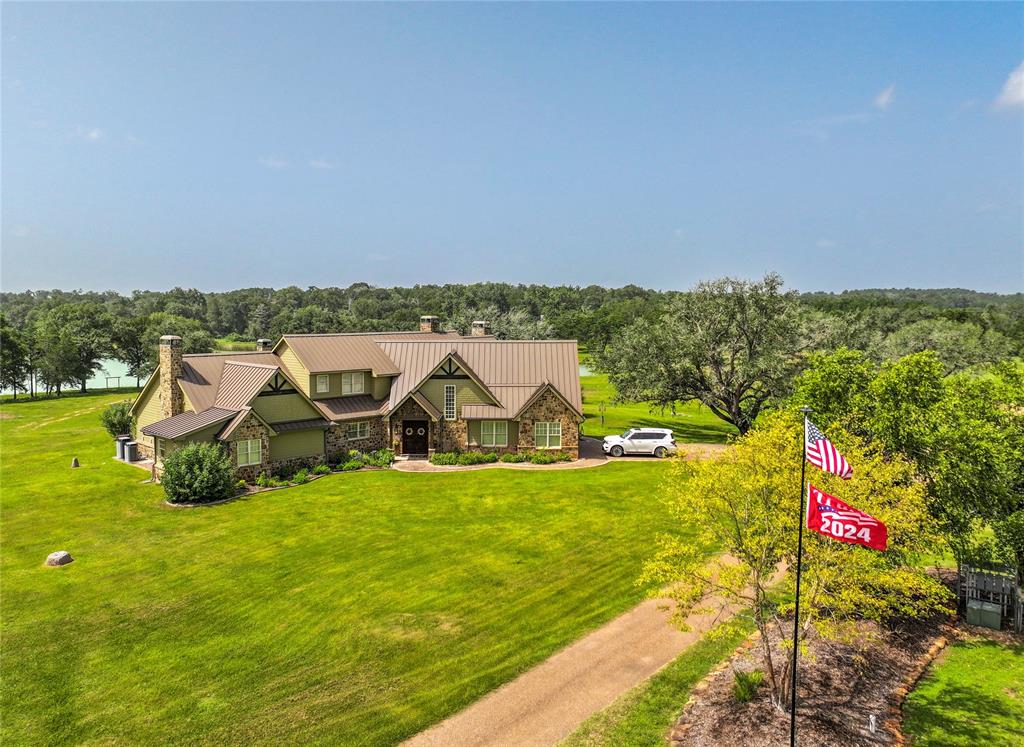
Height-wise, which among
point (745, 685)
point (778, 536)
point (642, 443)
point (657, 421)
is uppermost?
point (778, 536)

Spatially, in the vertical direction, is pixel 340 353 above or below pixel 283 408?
above

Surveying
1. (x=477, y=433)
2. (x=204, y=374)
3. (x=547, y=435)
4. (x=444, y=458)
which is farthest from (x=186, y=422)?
(x=547, y=435)

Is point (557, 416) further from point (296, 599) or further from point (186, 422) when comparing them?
point (296, 599)

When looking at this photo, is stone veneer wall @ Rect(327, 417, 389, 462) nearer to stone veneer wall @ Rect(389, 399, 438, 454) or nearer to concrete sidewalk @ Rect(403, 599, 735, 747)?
stone veneer wall @ Rect(389, 399, 438, 454)

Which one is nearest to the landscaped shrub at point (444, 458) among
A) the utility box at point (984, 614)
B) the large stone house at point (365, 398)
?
the large stone house at point (365, 398)

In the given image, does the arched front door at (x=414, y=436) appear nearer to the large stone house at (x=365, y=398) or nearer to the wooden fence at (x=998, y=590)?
the large stone house at (x=365, y=398)

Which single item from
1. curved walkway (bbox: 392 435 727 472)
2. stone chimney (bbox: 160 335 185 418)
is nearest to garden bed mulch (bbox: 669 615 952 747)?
curved walkway (bbox: 392 435 727 472)
